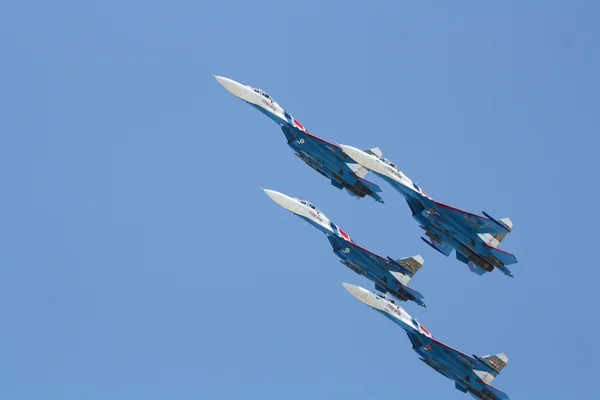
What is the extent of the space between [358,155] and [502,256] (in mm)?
12327

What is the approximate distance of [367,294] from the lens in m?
94.2

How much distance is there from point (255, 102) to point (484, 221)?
19.0m

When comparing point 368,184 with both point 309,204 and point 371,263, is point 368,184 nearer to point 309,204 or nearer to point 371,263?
point 309,204

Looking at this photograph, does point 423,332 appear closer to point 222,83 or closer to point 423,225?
point 423,225

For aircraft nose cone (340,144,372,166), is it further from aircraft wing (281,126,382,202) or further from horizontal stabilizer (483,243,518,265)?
horizontal stabilizer (483,243,518,265)

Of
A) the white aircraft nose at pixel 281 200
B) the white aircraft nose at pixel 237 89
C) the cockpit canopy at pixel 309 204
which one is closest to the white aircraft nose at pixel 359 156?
the cockpit canopy at pixel 309 204

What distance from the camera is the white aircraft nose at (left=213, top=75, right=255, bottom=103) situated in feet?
310

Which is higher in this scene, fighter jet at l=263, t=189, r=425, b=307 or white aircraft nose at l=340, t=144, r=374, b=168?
white aircraft nose at l=340, t=144, r=374, b=168

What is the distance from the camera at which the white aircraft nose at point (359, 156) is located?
3580 inches

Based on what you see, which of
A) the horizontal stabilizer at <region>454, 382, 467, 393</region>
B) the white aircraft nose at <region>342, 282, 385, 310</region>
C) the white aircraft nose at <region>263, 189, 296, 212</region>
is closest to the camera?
the white aircraft nose at <region>263, 189, 296, 212</region>

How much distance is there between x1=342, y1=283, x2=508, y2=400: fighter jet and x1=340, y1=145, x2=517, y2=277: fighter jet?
6.41 metres

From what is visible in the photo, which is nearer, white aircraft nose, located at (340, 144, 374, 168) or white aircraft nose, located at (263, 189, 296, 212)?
white aircraft nose, located at (340, 144, 374, 168)

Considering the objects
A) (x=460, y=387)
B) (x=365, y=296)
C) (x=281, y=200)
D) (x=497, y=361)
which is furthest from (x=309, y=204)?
(x=497, y=361)

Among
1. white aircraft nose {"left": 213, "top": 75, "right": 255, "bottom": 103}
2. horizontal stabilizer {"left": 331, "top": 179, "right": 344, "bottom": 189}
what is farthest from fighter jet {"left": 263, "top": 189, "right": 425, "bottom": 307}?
white aircraft nose {"left": 213, "top": 75, "right": 255, "bottom": 103}
